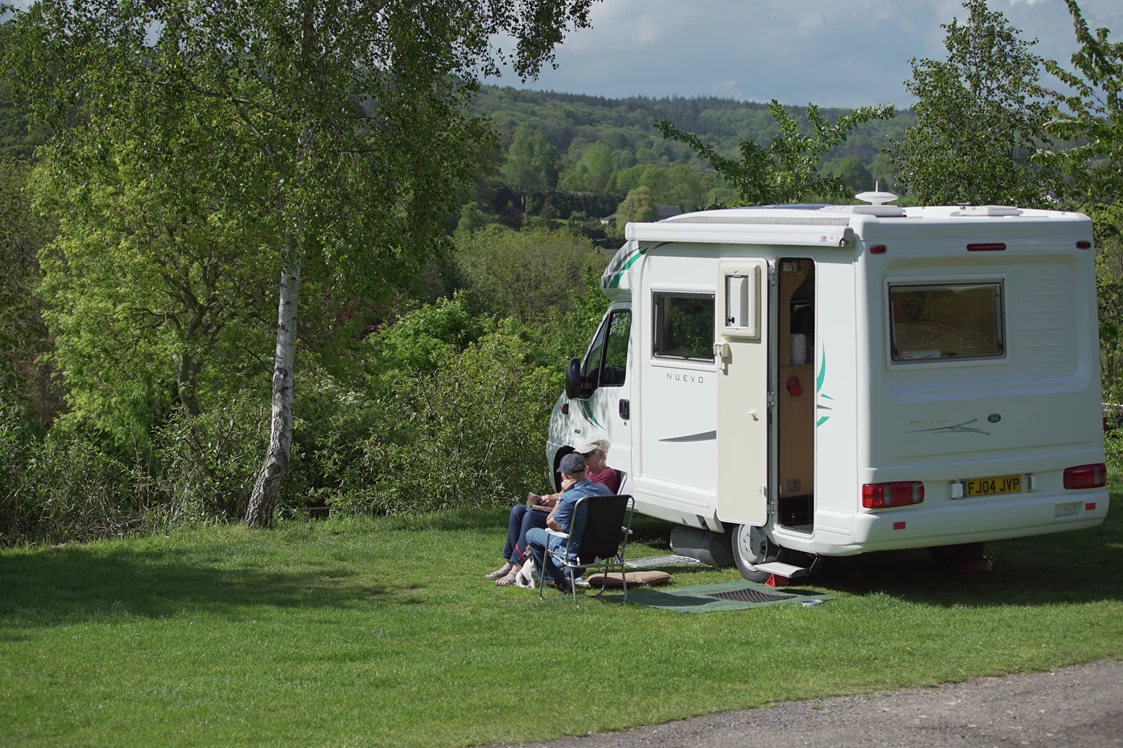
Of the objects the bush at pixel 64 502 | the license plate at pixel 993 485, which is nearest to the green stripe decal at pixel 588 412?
the license plate at pixel 993 485

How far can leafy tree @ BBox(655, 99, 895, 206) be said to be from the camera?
15.8 meters

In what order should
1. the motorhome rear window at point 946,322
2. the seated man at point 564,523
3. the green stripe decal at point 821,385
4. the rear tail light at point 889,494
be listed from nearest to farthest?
the rear tail light at point 889,494, the motorhome rear window at point 946,322, the green stripe decal at point 821,385, the seated man at point 564,523

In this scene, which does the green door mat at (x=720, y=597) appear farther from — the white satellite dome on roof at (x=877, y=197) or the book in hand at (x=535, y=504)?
the white satellite dome on roof at (x=877, y=197)

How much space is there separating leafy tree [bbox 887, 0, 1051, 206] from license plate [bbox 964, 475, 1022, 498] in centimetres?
950

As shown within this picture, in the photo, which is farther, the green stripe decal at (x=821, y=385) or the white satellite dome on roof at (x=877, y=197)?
the white satellite dome on roof at (x=877, y=197)

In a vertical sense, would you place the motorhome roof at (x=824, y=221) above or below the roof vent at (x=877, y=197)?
below

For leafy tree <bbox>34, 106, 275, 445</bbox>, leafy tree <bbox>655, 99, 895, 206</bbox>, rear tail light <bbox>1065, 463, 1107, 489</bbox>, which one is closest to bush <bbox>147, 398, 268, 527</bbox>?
leafy tree <bbox>655, 99, 895, 206</bbox>

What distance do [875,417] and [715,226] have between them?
6.60 ft

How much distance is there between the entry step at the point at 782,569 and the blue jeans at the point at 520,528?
1.69 metres

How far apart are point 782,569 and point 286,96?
6.72 m

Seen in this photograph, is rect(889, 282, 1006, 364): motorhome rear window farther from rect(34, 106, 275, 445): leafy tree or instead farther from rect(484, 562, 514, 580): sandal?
rect(34, 106, 275, 445): leafy tree

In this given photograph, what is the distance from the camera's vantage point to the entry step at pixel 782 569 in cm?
845

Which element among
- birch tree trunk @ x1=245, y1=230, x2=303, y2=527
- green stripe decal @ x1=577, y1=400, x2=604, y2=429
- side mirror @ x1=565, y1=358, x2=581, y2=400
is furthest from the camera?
birch tree trunk @ x1=245, y1=230, x2=303, y2=527

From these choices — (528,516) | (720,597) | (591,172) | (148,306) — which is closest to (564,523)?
(528,516)
